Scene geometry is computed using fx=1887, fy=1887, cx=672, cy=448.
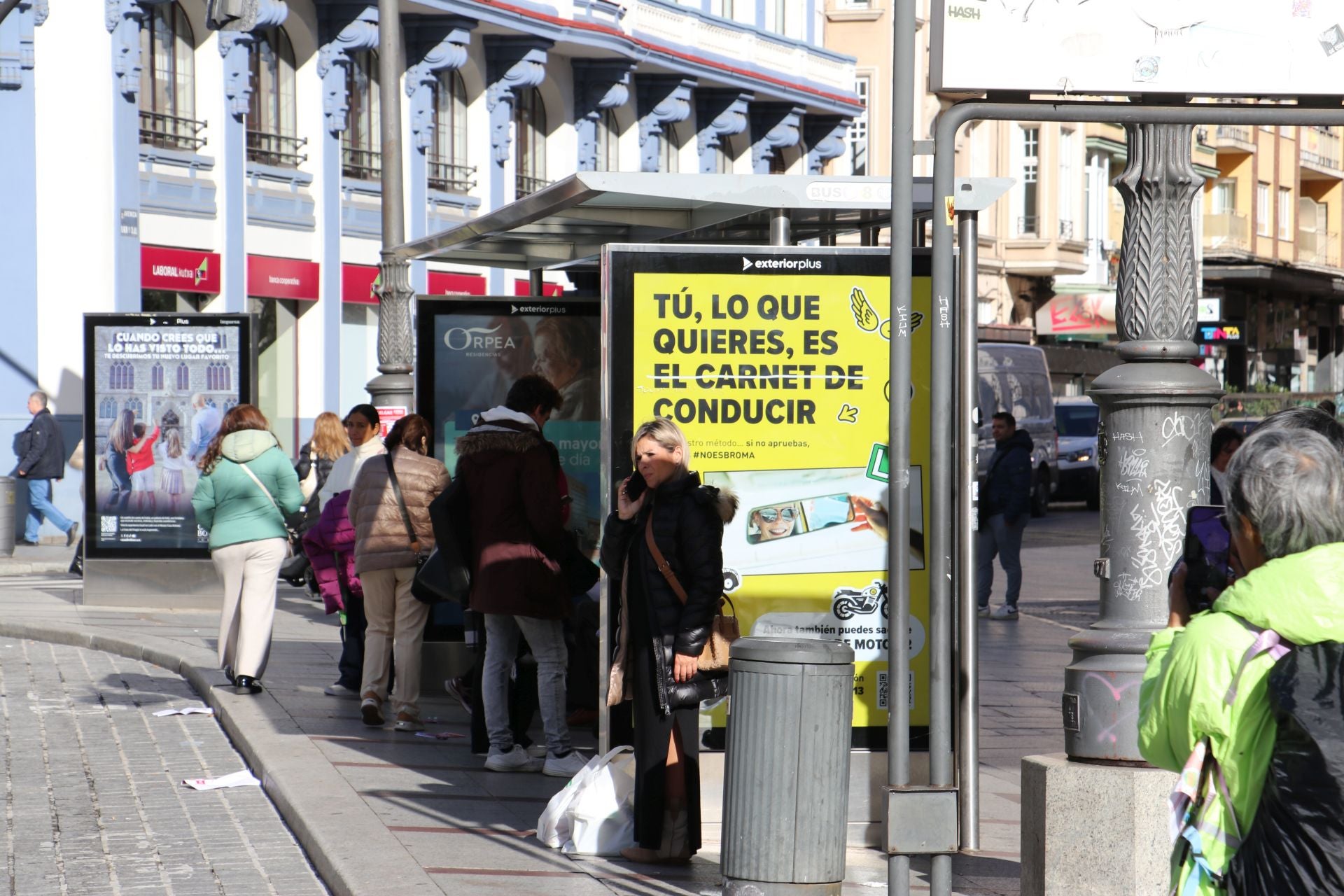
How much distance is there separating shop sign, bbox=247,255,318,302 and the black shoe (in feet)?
51.4

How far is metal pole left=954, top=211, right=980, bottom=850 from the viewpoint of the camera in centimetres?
701

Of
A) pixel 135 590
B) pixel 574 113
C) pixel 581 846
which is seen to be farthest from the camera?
pixel 574 113

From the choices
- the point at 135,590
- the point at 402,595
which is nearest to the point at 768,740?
the point at 402,595

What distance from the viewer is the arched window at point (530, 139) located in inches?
1275

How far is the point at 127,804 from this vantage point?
27.4 ft

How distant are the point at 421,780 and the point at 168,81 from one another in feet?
59.6

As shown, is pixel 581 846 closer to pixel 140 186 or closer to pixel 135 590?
pixel 135 590

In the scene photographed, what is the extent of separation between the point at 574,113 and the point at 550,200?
86.1 feet

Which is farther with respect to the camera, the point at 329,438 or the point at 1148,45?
the point at 329,438

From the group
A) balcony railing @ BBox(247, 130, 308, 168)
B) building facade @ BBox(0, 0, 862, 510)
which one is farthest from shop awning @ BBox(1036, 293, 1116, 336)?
balcony railing @ BBox(247, 130, 308, 168)

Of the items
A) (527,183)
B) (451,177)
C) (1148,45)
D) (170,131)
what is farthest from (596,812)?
(527,183)

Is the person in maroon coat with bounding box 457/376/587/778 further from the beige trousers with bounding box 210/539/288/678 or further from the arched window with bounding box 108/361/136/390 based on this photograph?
the arched window with bounding box 108/361/136/390

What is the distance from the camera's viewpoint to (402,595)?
395 inches

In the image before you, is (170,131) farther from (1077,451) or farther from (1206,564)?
(1206,564)
